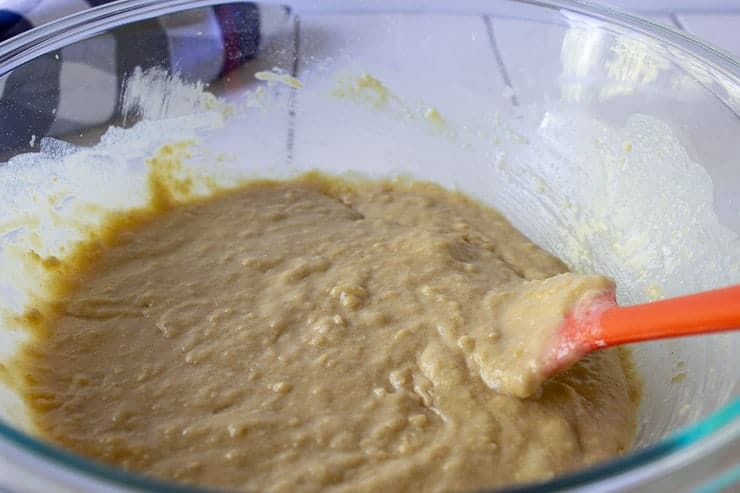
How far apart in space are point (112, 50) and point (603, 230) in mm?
1165

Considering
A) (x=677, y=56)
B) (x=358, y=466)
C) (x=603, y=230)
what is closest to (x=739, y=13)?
(x=677, y=56)

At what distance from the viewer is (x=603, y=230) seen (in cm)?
167

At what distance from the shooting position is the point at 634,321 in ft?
3.82

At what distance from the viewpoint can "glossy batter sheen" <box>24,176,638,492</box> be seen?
44.2 inches

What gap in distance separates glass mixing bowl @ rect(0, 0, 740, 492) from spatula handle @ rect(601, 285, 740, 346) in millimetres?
156

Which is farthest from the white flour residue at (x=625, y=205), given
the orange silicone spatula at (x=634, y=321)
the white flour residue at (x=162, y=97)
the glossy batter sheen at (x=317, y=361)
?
the white flour residue at (x=162, y=97)

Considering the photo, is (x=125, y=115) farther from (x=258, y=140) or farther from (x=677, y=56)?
(x=677, y=56)

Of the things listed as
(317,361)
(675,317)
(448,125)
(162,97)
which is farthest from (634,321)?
(162,97)

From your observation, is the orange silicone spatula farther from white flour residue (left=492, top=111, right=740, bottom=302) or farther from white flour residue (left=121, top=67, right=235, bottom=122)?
white flour residue (left=121, top=67, right=235, bottom=122)

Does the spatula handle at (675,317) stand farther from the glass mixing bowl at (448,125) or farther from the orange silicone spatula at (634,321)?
the glass mixing bowl at (448,125)

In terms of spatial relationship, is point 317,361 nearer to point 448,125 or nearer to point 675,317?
point 675,317

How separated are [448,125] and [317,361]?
0.84m

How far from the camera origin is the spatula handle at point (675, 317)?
1.02 metres

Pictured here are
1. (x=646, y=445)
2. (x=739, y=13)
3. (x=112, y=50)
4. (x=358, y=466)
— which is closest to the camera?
(x=358, y=466)
